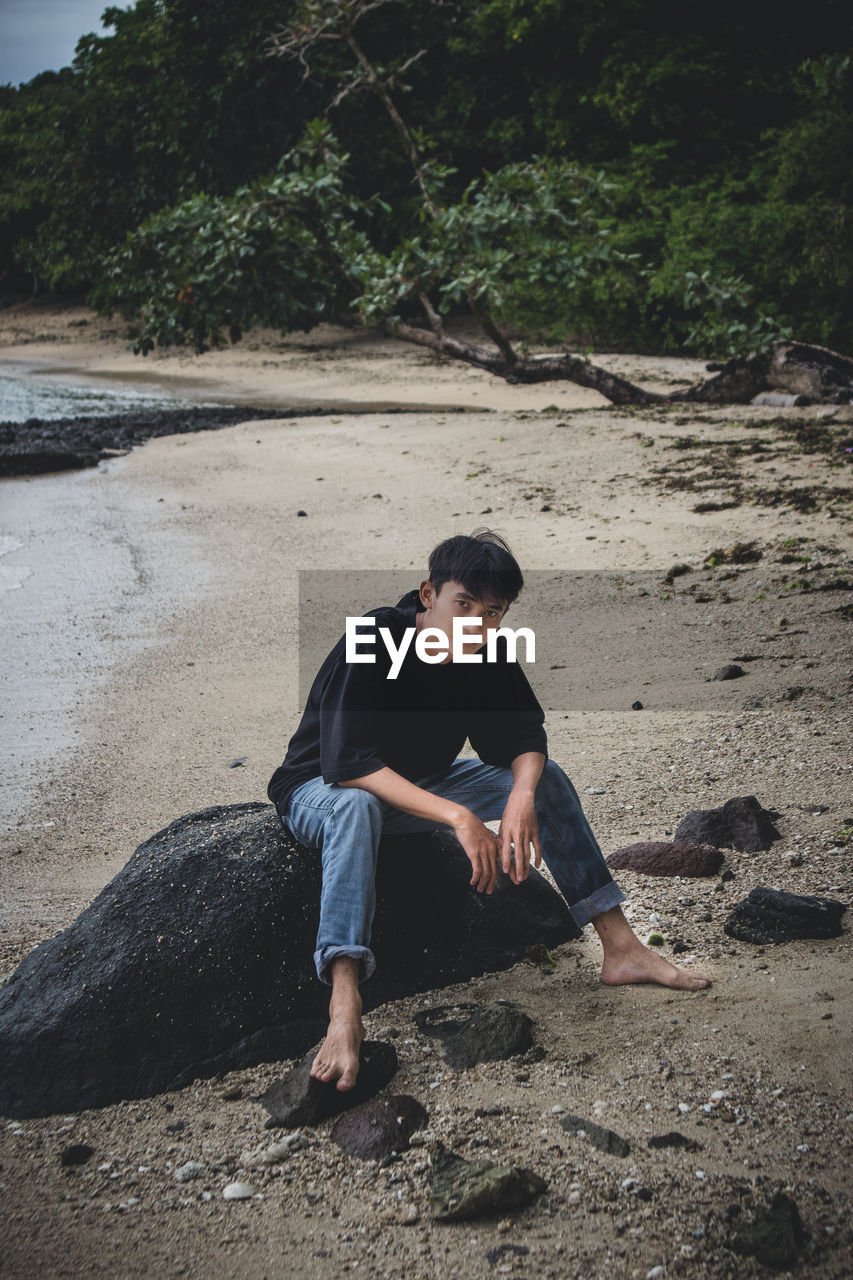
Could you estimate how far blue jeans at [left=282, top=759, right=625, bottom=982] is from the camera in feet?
8.80

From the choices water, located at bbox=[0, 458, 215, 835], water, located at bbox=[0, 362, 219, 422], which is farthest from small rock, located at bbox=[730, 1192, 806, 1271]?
water, located at bbox=[0, 362, 219, 422]

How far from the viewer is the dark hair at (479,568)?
114 inches

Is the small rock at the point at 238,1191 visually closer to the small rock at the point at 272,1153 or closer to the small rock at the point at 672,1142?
the small rock at the point at 272,1153

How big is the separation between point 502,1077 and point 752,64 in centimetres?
2229

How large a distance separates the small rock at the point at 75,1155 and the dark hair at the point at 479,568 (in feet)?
5.26

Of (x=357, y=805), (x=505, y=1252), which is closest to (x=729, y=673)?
(x=357, y=805)

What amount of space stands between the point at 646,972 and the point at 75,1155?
147 centimetres

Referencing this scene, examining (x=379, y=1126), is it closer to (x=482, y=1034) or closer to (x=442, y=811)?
(x=482, y=1034)

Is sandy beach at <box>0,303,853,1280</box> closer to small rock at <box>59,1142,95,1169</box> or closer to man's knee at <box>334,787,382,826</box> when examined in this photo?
small rock at <box>59,1142,95,1169</box>

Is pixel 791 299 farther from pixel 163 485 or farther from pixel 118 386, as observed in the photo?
pixel 118 386

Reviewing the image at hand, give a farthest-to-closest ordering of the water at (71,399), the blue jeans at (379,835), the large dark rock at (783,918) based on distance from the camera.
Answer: the water at (71,399)
the large dark rock at (783,918)
the blue jeans at (379,835)

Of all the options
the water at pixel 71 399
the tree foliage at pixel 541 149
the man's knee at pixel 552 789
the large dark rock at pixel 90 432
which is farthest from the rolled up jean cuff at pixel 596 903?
the water at pixel 71 399

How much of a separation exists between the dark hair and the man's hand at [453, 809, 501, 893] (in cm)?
59

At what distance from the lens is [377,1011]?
301 cm
